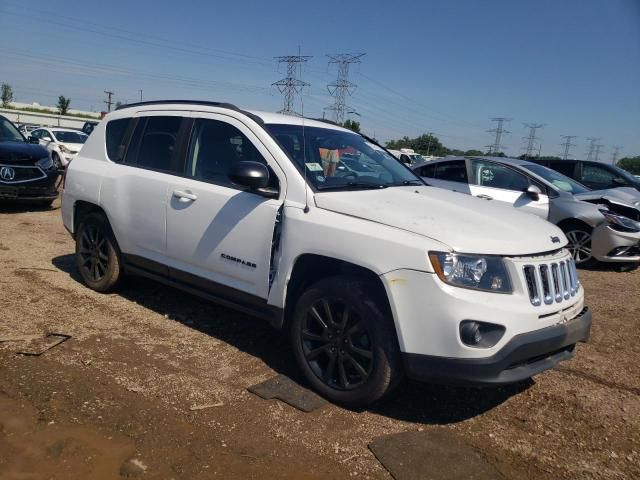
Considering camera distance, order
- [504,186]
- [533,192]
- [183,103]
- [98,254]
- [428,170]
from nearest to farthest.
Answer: [183,103] → [98,254] → [533,192] → [504,186] → [428,170]

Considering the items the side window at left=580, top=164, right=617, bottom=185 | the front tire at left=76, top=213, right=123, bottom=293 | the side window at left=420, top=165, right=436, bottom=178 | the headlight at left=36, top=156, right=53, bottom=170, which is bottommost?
the front tire at left=76, top=213, right=123, bottom=293

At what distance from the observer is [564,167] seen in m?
11.4

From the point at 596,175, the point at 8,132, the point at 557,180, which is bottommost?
the point at 8,132

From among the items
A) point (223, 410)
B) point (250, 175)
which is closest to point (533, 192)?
point (250, 175)

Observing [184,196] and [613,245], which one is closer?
[184,196]

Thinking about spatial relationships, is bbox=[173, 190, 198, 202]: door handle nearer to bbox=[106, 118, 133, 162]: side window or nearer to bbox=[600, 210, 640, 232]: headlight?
bbox=[106, 118, 133, 162]: side window

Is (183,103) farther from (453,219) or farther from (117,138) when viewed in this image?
(453,219)

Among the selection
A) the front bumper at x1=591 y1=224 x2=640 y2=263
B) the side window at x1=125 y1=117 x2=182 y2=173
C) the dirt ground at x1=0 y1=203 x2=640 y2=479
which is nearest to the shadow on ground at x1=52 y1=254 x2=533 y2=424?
the dirt ground at x1=0 y1=203 x2=640 y2=479

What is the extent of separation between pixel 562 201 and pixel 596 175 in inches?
166

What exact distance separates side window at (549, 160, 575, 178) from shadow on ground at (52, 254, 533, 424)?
8662 mm

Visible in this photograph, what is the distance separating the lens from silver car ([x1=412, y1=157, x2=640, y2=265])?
7781 mm

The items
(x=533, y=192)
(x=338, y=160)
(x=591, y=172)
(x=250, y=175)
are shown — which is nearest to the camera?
(x=250, y=175)

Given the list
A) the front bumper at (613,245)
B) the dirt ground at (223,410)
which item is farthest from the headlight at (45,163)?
the front bumper at (613,245)

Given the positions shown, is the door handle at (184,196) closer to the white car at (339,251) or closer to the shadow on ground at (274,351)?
the white car at (339,251)
